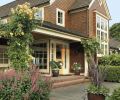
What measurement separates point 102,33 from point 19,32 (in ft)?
39.3

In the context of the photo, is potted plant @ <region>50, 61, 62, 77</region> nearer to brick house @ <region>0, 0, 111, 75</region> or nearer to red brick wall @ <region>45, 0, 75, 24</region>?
brick house @ <region>0, 0, 111, 75</region>

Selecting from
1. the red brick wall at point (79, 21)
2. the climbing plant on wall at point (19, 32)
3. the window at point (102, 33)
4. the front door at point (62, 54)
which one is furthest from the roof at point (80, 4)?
the climbing plant on wall at point (19, 32)

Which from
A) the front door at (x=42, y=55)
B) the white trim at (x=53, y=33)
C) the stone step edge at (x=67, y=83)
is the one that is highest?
the white trim at (x=53, y=33)

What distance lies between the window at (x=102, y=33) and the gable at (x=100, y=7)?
0.68 m

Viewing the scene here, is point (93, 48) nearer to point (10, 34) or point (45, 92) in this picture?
point (10, 34)

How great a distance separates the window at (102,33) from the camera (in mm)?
21359

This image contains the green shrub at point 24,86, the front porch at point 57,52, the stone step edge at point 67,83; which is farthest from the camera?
the front porch at point 57,52

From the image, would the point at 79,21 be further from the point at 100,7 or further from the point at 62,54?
the point at 62,54

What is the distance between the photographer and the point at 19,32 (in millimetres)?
11859

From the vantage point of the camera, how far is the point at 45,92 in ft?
25.2

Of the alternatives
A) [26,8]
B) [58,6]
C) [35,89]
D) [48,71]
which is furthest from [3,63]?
[35,89]

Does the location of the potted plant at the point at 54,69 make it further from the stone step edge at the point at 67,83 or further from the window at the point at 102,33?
the window at the point at 102,33

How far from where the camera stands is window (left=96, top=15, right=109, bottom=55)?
21359 mm

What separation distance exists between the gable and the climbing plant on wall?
9.45 metres
